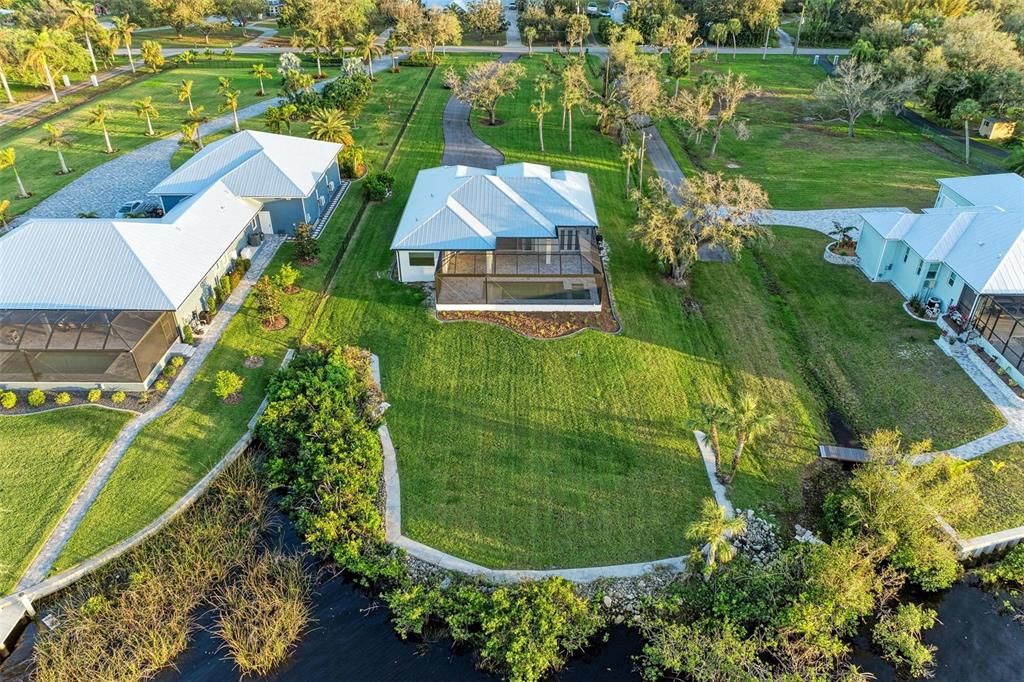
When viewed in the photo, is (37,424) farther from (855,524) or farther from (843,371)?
(843,371)

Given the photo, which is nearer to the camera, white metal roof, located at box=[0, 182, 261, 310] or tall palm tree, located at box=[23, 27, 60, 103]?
white metal roof, located at box=[0, 182, 261, 310]

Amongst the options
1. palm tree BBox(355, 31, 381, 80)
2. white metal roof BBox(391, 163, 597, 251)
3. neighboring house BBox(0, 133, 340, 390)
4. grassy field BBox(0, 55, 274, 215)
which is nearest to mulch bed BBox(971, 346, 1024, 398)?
white metal roof BBox(391, 163, 597, 251)

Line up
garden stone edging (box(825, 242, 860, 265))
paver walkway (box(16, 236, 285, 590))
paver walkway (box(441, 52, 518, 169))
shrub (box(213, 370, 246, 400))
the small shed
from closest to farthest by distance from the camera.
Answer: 1. paver walkway (box(16, 236, 285, 590))
2. shrub (box(213, 370, 246, 400))
3. garden stone edging (box(825, 242, 860, 265))
4. paver walkway (box(441, 52, 518, 169))
5. the small shed

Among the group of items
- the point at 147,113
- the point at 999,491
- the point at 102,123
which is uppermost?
the point at 102,123

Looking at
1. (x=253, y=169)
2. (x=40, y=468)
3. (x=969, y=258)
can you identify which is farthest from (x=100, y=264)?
(x=969, y=258)

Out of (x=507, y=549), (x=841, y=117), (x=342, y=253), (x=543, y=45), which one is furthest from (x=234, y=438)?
(x=543, y=45)

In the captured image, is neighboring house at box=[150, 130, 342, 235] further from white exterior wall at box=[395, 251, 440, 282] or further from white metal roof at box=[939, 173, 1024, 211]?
white metal roof at box=[939, 173, 1024, 211]

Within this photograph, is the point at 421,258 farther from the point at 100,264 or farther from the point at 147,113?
the point at 147,113
